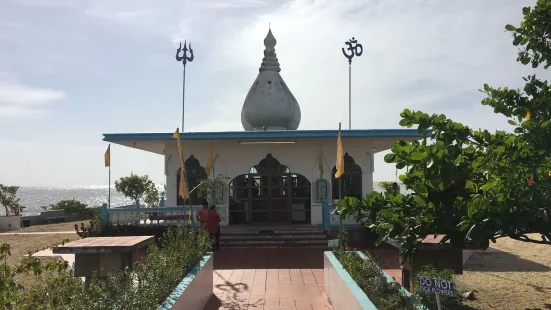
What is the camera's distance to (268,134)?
15.9m

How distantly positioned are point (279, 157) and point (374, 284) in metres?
11.4

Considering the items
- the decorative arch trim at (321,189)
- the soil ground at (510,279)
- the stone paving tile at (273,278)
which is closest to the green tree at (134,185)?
the decorative arch trim at (321,189)

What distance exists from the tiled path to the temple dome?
24.8 ft

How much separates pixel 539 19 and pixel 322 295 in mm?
6151

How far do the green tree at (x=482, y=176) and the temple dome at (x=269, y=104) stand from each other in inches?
599

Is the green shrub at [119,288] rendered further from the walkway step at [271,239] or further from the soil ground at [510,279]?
the walkway step at [271,239]

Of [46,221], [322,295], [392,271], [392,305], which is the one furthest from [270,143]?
[46,221]

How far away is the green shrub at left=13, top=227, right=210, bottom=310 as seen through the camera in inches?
168

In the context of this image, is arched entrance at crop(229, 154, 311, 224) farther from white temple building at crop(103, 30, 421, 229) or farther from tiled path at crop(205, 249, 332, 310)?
tiled path at crop(205, 249, 332, 310)

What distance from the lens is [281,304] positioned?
805 centimetres

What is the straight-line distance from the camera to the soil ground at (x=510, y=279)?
287 inches

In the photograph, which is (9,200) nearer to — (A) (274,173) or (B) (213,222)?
(A) (274,173)

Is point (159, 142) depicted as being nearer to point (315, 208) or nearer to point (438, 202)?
point (315, 208)

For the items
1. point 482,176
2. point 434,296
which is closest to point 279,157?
point 434,296
